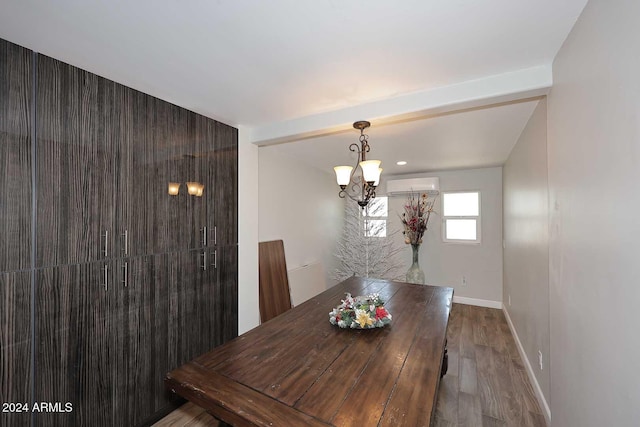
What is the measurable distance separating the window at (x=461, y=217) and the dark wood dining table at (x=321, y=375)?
336cm

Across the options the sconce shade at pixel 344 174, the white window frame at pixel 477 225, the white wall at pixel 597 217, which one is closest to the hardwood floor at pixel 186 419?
the sconce shade at pixel 344 174

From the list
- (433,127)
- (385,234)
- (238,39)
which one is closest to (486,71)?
(433,127)

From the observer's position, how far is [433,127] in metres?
2.64

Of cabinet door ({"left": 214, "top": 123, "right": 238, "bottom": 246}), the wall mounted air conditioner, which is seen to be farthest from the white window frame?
cabinet door ({"left": 214, "top": 123, "right": 238, "bottom": 246})

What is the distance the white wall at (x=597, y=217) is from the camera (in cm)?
86

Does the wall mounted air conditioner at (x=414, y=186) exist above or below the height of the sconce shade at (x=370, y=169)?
above

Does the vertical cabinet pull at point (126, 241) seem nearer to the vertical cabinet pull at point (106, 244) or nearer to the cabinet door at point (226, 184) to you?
the vertical cabinet pull at point (106, 244)

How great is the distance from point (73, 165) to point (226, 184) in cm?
112

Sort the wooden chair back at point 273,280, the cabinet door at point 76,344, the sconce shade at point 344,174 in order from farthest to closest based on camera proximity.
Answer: the wooden chair back at point 273,280 < the sconce shade at point 344,174 < the cabinet door at point 76,344

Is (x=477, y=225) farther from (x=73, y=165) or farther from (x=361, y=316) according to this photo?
(x=73, y=165)

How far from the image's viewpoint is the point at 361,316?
65.8 inches

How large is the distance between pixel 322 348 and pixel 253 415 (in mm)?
545

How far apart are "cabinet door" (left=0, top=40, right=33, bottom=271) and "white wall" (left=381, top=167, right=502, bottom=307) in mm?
4892

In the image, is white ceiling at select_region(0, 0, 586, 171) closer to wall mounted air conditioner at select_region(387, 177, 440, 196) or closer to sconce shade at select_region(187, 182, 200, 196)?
sconce shade at select_region(187, 182, 200, 196)
